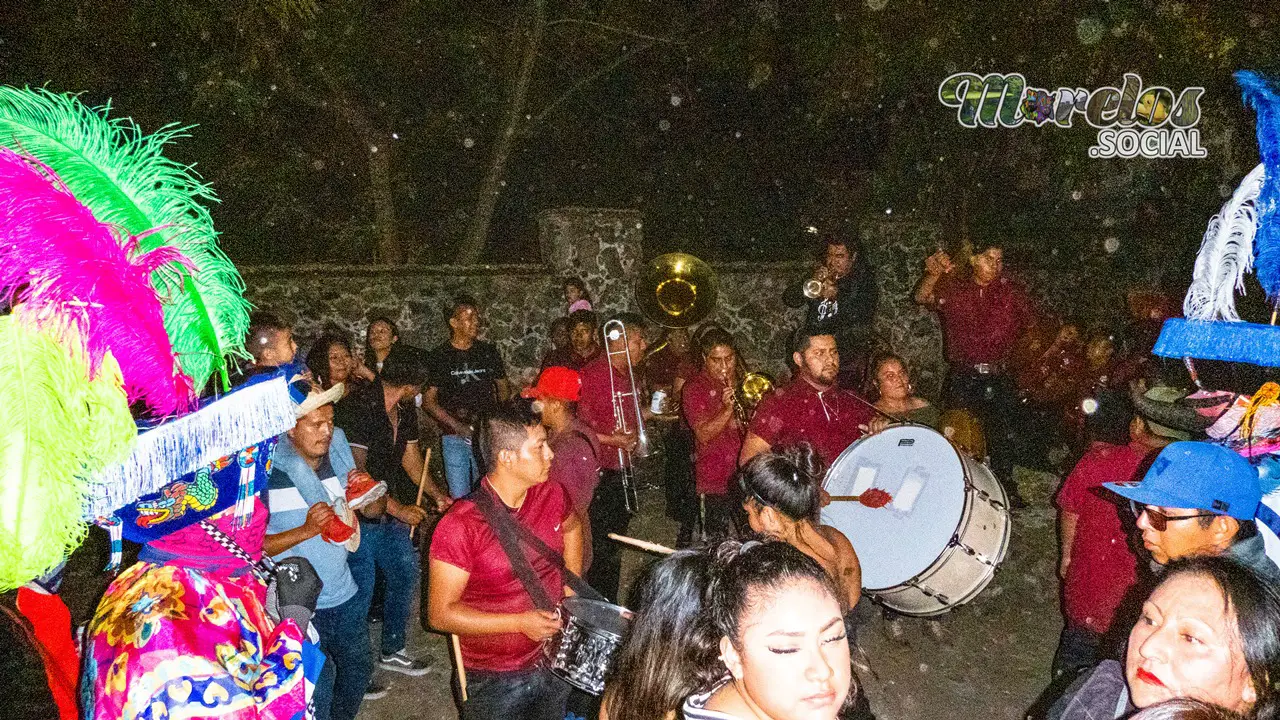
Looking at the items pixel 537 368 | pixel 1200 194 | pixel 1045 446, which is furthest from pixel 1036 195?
pixel 537 368

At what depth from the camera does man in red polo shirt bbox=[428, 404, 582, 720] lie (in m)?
3.09

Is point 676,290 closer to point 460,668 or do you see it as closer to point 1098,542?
point 1098,542

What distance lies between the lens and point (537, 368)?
9.44 metres

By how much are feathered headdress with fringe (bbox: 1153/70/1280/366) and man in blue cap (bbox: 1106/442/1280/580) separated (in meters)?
0.35

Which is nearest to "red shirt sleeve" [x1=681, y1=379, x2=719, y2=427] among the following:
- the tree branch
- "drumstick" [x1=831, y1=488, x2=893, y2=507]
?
"drumstick" [x1=831, y1=488, x2=893, y2=507]

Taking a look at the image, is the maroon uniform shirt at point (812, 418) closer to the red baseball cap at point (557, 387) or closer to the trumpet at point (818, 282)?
the red baseball cap at point (557, 387)

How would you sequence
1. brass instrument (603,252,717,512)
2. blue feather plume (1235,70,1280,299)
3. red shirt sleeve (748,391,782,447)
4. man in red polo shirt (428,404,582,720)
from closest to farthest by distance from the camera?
blue feather plume (1235,70,1280,299), man in red polo shirt (428,404,582,720), red shirt sleeve (748,391,782,447), brass instrument (603,252,717,512)

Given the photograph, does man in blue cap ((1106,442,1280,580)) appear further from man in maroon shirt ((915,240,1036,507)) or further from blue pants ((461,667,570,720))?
man in maroon shirt ((915,240,1036,507))

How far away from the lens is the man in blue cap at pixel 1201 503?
2770mm

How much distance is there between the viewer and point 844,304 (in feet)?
28.0

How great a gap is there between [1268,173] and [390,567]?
4.40 metres

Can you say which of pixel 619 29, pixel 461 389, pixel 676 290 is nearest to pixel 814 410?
pixel 461 389

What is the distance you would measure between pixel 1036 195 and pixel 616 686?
11496 mm

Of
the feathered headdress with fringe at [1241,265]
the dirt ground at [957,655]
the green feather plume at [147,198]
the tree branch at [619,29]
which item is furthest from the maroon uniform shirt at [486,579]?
the tree branch at [619,29]
